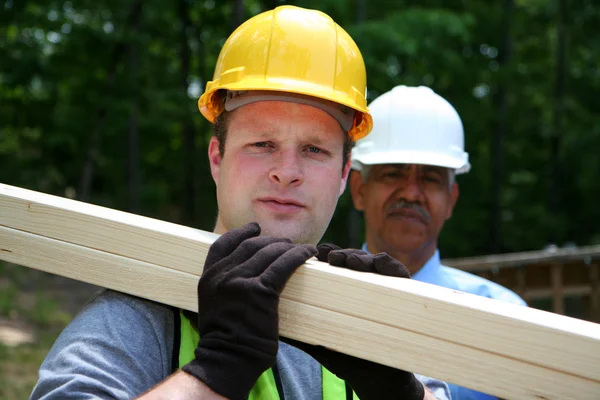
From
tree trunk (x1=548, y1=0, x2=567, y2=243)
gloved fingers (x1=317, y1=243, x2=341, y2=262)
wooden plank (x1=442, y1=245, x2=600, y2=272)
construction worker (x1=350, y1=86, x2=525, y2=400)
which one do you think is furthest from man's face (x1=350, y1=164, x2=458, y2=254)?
tree trunk (x1=548, y1=0, x2=567, y2=243)

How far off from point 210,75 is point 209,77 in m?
0.24

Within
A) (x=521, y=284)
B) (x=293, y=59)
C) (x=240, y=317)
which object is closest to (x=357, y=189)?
(x=293, y=59)

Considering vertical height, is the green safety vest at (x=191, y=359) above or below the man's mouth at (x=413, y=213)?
below

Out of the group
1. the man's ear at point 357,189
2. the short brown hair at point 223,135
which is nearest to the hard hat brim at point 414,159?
the man's ear at point 357,189

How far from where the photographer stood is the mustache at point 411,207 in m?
4.02

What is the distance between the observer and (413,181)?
13.7 ft

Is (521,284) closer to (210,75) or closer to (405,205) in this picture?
(405,205)

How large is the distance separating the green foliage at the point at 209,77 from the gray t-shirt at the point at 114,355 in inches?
439

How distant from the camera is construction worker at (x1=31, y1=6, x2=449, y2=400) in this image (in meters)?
1.59

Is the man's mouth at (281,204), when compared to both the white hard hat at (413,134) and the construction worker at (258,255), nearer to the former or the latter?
the construction worker at (258,255)

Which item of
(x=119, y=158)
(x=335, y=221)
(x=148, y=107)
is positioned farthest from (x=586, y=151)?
(x=119, y=158)

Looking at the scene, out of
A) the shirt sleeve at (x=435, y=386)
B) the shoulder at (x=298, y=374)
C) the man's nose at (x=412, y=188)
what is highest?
the man's nose at (x=412, y=188)

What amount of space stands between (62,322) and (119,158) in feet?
36.2

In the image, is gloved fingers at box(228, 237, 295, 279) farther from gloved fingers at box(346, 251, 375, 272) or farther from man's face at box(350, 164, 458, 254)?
man's face at box(350, 164, 458, 254)
